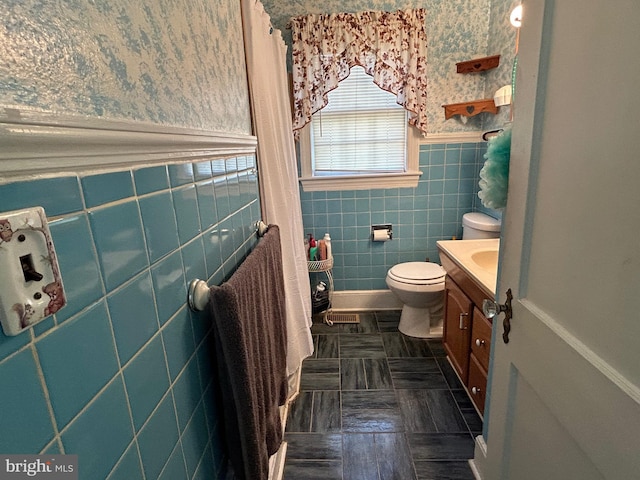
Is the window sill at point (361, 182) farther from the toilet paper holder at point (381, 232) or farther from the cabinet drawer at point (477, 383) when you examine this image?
the cabinet drawer at point (477, 383)

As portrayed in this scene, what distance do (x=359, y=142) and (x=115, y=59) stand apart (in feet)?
7.47

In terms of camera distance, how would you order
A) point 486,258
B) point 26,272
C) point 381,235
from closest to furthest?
point 26,272, point 486,258, point 381,235

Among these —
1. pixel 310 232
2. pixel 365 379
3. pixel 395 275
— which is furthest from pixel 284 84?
pixel 365 379

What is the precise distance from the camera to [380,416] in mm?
1747

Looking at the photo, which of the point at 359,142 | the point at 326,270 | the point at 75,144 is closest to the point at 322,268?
the point at 326,270

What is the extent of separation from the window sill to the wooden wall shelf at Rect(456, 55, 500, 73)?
0.75 meters

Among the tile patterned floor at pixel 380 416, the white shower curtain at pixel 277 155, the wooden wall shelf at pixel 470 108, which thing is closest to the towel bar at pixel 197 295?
the white shower curtain at pixel 277 155

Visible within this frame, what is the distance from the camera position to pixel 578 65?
0.66 metres

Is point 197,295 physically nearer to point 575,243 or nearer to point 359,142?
point 575,243

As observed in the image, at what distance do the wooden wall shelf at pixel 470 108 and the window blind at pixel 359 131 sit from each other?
319mm

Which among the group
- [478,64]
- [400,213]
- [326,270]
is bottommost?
[326,270]

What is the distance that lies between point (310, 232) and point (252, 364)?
1957mm

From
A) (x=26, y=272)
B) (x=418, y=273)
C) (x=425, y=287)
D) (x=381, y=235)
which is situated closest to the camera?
(x=26, y=272)

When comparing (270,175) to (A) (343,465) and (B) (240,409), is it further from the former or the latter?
(A) (343,465)
